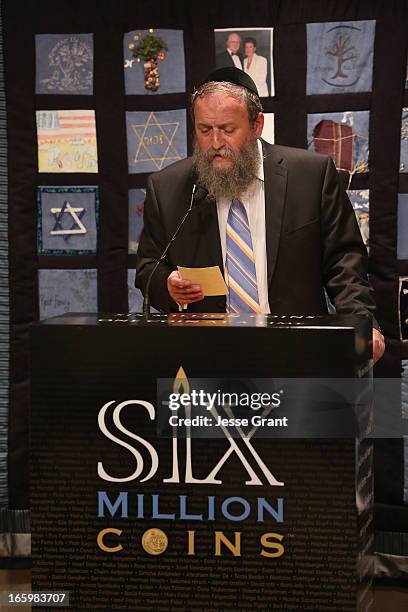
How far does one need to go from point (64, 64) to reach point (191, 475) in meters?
2.27

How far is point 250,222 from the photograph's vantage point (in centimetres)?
236

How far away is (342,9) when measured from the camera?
3.09 m

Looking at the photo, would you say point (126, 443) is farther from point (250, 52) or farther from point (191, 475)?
point (250, 52)

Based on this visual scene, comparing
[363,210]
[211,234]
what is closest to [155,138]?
[363,210]

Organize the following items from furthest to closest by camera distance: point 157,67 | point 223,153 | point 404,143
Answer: point 157,67, point 404,143, point 223,153

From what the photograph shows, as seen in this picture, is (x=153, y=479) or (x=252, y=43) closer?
(x=153, y=479)

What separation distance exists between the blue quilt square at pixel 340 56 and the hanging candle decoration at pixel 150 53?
544 mm

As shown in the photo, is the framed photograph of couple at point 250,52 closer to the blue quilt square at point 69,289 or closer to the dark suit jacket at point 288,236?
→ the dark suit jacket at point 288,236

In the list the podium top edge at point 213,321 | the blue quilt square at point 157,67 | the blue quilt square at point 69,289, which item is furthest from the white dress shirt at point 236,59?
the podium top edge at point 213,321

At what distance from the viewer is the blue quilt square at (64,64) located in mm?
3225

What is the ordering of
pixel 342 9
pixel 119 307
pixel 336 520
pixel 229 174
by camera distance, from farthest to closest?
pixel 119 307 → pixel 342 9 → pixel 229 174 → pixel 336 520

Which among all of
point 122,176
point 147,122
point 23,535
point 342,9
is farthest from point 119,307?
point 342,9

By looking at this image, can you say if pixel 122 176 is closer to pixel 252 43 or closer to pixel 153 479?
pixel 252 43

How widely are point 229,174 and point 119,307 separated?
113 cm
